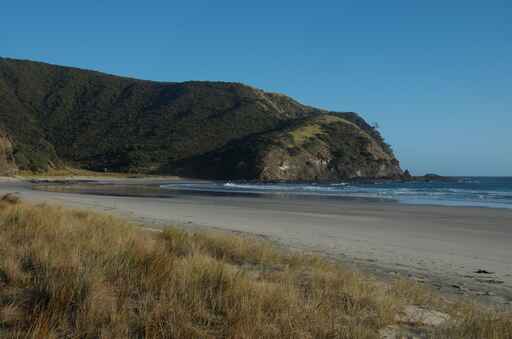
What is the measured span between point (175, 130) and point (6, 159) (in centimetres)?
6521

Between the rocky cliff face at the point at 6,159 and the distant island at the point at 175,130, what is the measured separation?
2184 cm

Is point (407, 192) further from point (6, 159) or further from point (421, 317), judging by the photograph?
point (6, 159)

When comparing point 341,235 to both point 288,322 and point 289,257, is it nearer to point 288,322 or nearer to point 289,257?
point 289,257

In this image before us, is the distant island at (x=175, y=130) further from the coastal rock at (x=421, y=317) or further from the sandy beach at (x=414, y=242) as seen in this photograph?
the coastal rock at (x=421, y=317)

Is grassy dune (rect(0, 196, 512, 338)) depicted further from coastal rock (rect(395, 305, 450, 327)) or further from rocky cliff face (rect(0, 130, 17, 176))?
rocky cliff face (rect(0, 130, 17, 176))

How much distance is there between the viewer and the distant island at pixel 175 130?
352 ft

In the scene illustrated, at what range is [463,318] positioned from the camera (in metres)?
4.88

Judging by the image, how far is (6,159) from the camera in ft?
204

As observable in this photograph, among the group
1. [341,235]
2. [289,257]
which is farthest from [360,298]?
[341,235]

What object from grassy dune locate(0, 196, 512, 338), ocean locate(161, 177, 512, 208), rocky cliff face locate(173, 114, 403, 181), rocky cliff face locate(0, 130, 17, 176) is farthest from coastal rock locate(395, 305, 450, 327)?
rocky cliff face locate(173, 114, 403, 181)

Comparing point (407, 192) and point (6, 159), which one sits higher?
point (6, 159)

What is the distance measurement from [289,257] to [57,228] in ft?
14.1

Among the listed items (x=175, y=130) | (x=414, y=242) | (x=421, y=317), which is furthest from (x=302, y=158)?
(x=421, y=317)

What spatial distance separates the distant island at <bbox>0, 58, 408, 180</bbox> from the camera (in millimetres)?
107438
